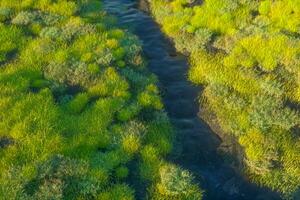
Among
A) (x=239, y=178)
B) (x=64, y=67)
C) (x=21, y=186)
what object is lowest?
(x=239, y=178)

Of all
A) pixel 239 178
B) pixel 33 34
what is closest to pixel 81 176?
pixel 239 178

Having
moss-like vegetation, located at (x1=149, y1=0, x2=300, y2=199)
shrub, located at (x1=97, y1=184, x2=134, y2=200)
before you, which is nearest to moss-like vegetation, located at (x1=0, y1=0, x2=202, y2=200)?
shrub, located at (x1=97, y1=184, x2=134, y2=200)

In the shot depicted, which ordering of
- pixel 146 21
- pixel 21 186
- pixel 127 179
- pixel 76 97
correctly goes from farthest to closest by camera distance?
1. pixel 146 21
2. pixel 76 97
3. pixel 127 179
4. pixel 21 186

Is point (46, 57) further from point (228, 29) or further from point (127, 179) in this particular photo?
point (228, 29)

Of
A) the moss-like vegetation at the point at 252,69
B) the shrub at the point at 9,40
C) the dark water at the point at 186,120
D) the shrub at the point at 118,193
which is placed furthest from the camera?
the shrub at the point at 9,40

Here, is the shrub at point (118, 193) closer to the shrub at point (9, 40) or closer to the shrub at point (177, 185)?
the shrub at point (177, 185)

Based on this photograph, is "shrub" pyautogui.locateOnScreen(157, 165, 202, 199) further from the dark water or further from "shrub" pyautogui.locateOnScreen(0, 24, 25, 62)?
"shrub" pyautogui.locateOnScreen(0, 24, 25, 62)

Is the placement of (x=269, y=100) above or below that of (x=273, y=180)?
above

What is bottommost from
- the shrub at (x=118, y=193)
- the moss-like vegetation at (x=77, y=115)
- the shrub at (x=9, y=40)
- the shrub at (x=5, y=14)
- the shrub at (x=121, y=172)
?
the shrub at (x=118, y=193)

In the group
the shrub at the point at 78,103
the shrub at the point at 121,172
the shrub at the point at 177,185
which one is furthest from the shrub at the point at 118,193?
the shrub at the point at 78,103
